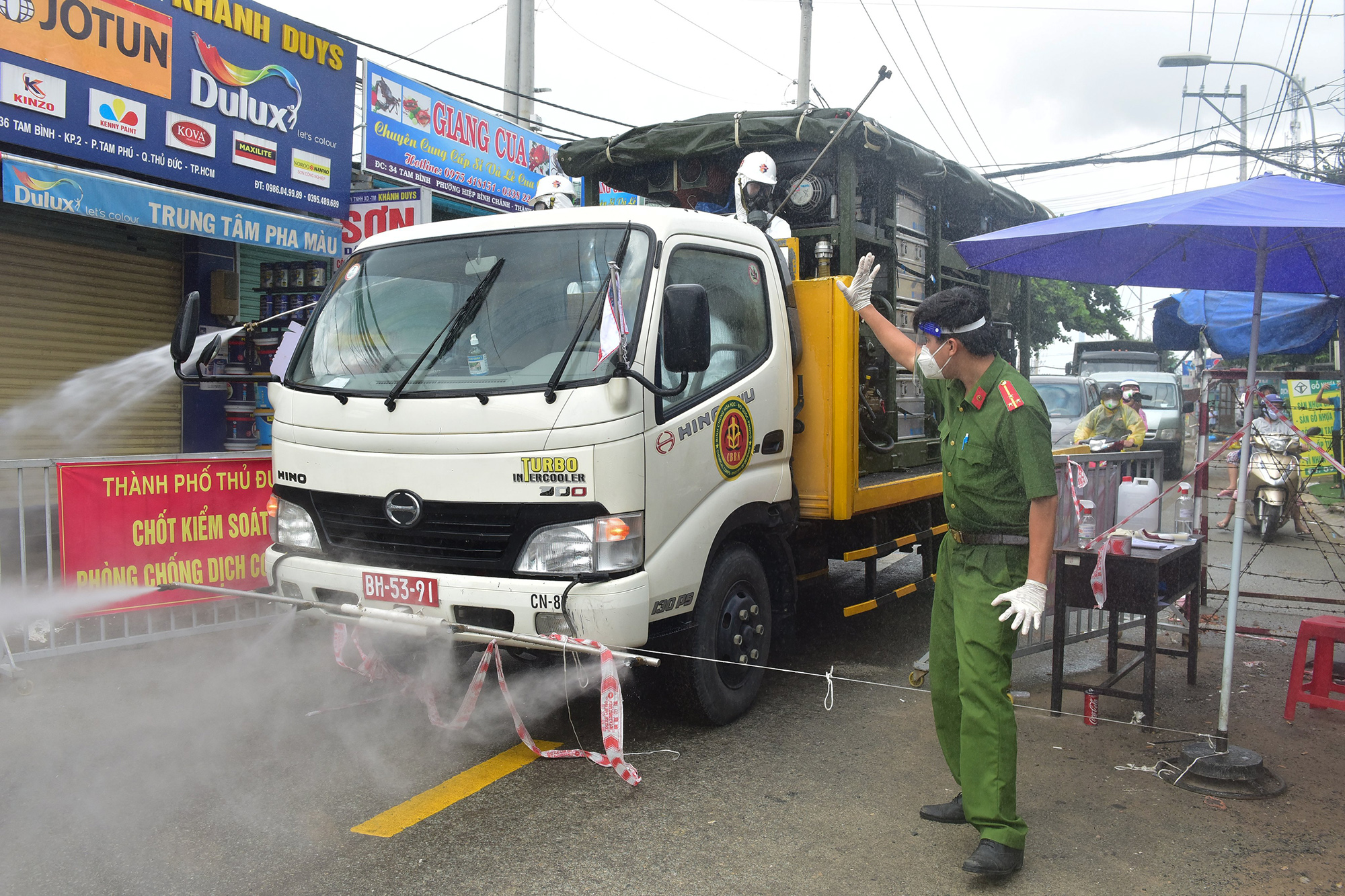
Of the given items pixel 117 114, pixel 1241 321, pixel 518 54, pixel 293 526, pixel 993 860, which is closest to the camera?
pixel 993 860

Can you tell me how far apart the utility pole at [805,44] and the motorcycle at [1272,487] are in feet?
33.3

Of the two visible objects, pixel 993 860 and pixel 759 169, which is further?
pixel 759 169

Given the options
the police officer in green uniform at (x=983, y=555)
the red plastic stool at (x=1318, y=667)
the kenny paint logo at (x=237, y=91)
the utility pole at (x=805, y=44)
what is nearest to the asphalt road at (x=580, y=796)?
the red plastic stool at (x=1318, y=667)

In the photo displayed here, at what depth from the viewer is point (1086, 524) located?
19.7 feet

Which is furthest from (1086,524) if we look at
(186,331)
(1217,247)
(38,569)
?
(38,569)

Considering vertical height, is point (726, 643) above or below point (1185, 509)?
below

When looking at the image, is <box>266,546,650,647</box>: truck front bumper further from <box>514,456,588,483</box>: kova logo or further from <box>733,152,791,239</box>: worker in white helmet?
<box>733,152,791,239</box>: worker in white helmet

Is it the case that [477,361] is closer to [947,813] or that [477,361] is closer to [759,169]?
[759,169]

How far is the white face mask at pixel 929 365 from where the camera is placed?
3715 mm

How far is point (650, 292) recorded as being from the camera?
14.0 ft

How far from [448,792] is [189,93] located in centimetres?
790

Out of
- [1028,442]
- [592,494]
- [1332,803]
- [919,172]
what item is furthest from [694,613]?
[919,172]

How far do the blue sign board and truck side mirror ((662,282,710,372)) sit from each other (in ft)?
22.0

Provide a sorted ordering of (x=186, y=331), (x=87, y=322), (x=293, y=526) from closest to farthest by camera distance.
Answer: (x=293, y=526) < (x=186, y=331) < (x=87, y=322)
